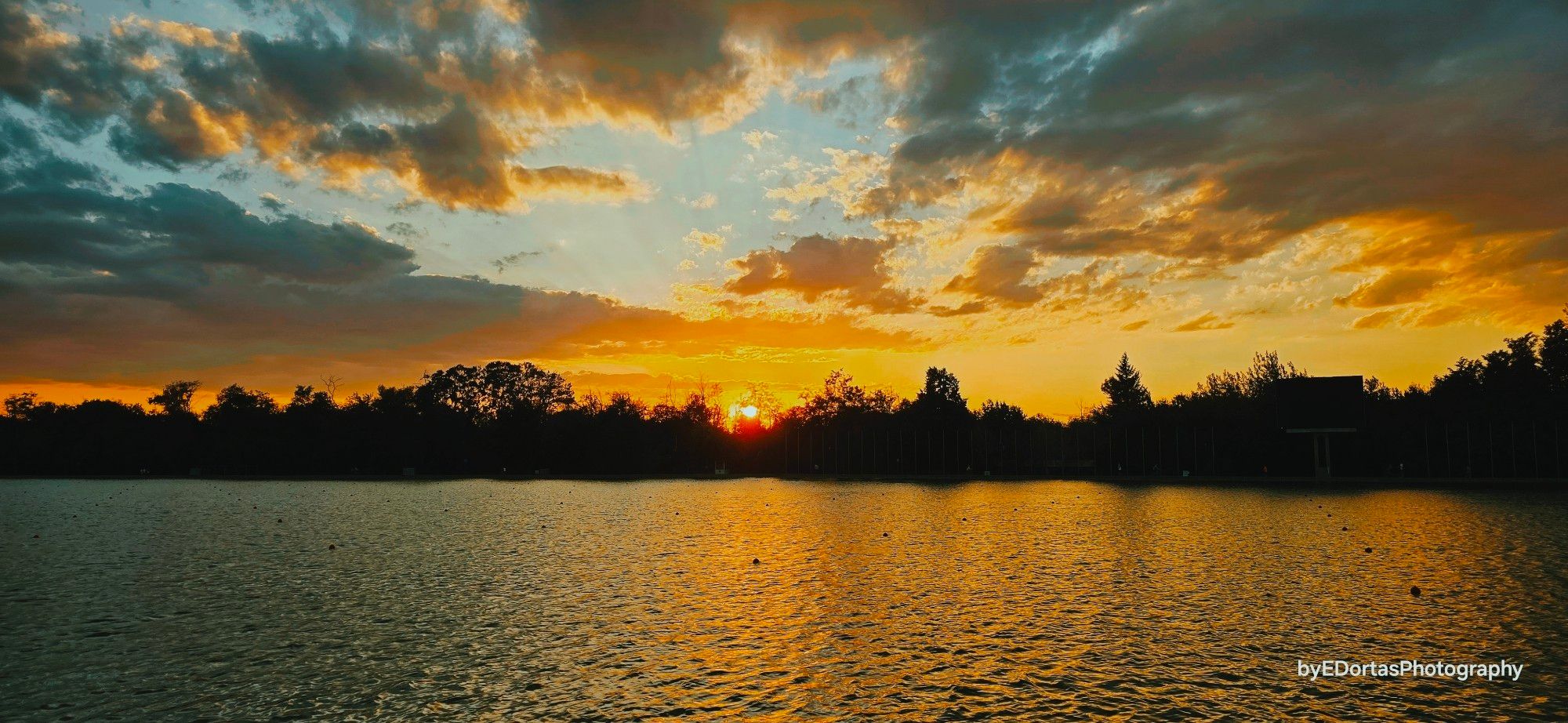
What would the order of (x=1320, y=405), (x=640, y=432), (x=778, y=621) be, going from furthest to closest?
(x=640, y=432)
(x=1320, y=405)
(x=778, y=621)

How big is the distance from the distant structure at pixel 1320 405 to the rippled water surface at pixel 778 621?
48.6 meters

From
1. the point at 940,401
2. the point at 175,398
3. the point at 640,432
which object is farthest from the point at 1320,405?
the point at 175,398

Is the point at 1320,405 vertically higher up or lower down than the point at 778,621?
higher up

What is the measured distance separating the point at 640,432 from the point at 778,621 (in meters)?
129

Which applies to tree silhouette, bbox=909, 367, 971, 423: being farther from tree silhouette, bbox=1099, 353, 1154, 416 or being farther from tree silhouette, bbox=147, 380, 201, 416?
tree silhouette, bbox=147, 380, 201, 416

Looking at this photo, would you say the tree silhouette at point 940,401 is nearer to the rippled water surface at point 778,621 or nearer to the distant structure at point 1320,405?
the distant structure at point 1320,405

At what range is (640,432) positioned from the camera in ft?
479

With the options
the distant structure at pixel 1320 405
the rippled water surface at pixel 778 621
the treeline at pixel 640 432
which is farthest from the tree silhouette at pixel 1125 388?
the rippled water surface at pixel 778 621

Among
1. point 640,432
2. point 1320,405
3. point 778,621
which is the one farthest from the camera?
point 640,432

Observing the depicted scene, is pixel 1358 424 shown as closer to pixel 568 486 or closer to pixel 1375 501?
pixel 1375 501

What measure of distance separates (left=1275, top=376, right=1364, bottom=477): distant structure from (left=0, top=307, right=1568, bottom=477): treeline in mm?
20271

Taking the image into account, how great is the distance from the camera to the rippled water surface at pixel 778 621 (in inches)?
515

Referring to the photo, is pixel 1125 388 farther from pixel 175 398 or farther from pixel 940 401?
pixel 175 398

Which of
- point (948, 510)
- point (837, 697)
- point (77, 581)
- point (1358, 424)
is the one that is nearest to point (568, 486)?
point (948, 510)
